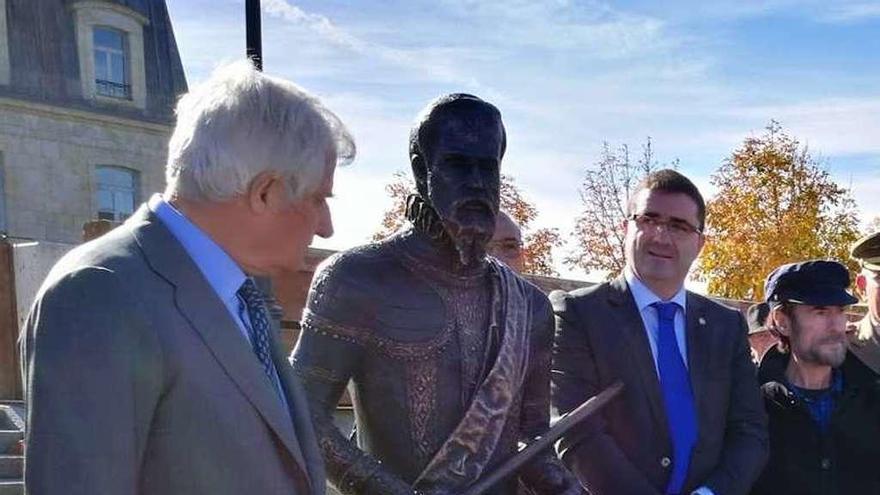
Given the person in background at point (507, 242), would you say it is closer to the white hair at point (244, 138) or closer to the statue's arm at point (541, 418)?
the statue's arm at point (541, 418)

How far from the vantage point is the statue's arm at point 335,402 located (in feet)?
7.94

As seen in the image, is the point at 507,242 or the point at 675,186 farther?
the point at 507,242

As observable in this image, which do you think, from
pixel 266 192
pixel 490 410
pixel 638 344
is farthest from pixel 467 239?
pixel 638 344

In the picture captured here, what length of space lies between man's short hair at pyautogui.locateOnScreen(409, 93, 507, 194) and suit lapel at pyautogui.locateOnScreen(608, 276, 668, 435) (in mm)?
953

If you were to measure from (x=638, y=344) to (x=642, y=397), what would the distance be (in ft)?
0.56

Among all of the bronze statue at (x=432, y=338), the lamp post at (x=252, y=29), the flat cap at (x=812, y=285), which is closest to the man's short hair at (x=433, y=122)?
the bronze statue at (x=432, y=338)

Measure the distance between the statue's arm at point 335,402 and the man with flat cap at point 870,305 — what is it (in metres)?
2.60

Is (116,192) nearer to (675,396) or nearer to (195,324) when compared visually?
(675,396)

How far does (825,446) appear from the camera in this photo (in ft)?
11.9

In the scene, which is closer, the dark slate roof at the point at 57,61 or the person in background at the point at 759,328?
the person in background at the point at 759,328

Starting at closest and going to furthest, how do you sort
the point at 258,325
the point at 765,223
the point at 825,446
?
1. the point at 258,325
2. the point at 825,446
3. the point at 765,223

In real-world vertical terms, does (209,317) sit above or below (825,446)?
above

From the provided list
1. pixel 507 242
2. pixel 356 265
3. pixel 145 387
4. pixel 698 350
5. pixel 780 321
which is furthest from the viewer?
pixel 507 242

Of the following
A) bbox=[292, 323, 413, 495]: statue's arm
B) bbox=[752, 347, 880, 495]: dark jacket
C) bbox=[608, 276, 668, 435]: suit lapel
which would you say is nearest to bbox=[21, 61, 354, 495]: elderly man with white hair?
bbox=[292, 323, 413, 495]: statue's arm
